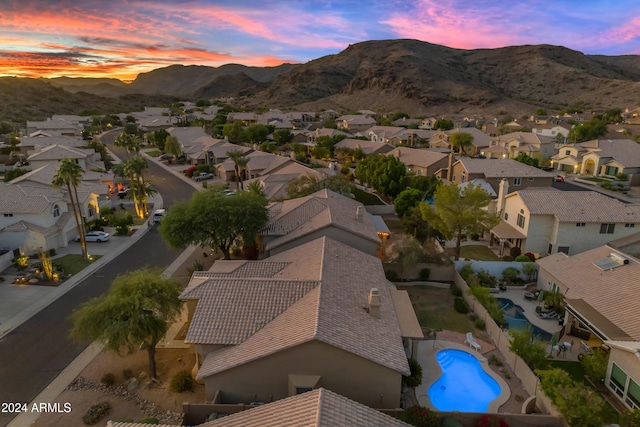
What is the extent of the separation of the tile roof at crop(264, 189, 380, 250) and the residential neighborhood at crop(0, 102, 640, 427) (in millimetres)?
198

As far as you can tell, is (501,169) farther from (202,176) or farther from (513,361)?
(202,176)

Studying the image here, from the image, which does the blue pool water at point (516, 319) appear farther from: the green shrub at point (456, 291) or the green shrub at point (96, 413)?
the green shrub at point (96, 413)

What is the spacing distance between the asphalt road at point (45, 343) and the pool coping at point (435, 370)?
66.5 ft

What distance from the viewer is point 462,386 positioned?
2242cm

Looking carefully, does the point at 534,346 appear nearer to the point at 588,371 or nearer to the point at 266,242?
the point at 588,371

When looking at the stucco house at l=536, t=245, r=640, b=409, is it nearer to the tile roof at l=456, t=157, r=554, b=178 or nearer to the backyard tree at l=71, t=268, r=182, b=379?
the backyard tree at l=71, t=268, r=182, b=379

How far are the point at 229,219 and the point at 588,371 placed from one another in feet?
88.1

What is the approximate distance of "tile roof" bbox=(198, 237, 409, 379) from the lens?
1888cm

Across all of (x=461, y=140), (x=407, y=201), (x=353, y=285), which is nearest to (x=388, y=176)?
(x=407, y=201)

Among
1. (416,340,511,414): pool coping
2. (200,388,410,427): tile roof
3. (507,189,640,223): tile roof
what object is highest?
(507,189,640,223): tile roof

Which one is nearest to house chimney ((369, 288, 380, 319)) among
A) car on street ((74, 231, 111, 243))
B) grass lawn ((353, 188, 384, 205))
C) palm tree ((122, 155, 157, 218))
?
car on street ((74, 231, 111, 243))

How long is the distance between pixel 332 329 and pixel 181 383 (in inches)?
341

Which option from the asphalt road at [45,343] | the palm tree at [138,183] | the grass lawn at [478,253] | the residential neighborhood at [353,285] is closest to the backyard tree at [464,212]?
the residential neighborhood at [353,285]

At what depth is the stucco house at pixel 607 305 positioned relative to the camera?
20094mm
